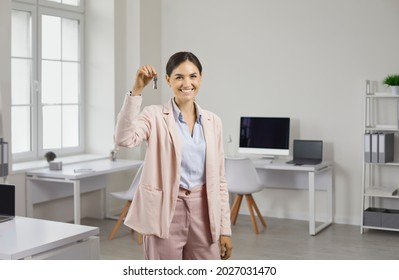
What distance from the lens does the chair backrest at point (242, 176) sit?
5.78m

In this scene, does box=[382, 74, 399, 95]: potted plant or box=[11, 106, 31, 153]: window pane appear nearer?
box=[382, 74, 399, 95]: potted plant

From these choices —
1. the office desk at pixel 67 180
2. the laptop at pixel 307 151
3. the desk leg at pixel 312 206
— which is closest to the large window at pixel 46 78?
the office desk at pixel 67 180

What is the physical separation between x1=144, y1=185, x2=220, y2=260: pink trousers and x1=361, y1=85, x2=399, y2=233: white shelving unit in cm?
386

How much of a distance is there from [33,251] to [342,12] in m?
4.64

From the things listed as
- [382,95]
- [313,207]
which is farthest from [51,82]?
[382,95]

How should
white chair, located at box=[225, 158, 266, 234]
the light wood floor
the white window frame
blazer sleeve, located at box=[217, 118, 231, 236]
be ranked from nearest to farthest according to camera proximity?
blazer sleeve, located at box=[217, 118, 231, 236]
the light wood floor
white chair, located at box=[225, 158, 266, 234]
the white window frame

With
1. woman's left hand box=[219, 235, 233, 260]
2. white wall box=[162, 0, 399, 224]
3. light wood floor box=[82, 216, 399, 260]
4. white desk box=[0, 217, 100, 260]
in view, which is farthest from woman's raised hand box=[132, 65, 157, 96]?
white wall box=[162, 0, 399, 224]

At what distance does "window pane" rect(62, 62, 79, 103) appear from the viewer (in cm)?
655

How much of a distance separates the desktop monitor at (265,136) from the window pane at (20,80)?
7.37 ft

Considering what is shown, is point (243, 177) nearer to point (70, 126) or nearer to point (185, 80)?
point (70, 126)

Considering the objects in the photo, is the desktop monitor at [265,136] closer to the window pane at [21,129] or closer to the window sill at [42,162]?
the window sill at [42,162]

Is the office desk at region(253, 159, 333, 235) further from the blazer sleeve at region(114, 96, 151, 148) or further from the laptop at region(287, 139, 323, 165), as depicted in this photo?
the blazer sleeve at region(114, 96, 151, 148)
